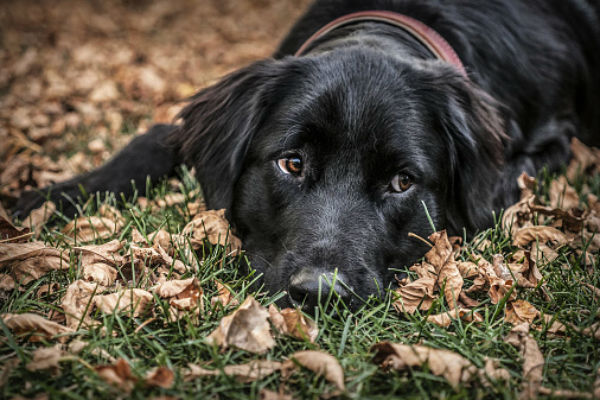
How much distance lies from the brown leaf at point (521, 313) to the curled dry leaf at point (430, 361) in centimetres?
38

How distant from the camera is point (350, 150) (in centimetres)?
236

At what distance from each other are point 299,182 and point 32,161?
2.22m

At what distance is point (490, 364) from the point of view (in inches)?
65.9

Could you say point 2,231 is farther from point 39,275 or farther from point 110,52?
point 110,52

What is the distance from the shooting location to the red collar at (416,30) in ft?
10.1

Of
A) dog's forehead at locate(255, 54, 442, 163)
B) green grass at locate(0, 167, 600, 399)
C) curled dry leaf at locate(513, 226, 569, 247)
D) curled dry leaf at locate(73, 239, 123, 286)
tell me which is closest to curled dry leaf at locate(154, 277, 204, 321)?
green grass at locate(0, 167, 600, 399)

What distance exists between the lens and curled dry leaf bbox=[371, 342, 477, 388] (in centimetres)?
162

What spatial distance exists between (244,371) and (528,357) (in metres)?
0.92

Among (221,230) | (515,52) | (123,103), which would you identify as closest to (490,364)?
(221,230)

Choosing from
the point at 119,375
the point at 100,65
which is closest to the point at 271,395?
the point at 119,375

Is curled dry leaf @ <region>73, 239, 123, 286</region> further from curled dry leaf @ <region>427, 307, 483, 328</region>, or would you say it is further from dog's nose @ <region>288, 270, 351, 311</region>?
curled dry leaf @ <region>427, 307, 483, 328</region>

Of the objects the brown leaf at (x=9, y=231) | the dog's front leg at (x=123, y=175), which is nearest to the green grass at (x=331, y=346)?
the brown leaf at (x=9, y=231)

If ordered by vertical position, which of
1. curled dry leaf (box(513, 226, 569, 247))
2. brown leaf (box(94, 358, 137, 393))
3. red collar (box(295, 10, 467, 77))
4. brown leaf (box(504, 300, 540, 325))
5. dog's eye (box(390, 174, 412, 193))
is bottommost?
curled dry leaf (box(513, 226, 569, 247))

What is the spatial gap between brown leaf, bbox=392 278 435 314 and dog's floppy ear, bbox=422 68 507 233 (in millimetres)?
641
